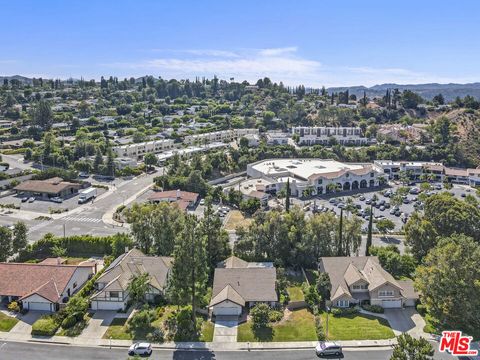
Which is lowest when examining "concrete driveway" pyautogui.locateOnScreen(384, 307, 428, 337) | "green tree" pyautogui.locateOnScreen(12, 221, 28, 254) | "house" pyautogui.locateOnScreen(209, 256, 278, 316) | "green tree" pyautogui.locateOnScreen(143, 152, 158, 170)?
"concrete driveway" pyautogui.locateOnScreen(384, 307, 428, 337)

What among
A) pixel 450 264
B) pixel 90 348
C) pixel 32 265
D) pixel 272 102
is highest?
pixel 272 102

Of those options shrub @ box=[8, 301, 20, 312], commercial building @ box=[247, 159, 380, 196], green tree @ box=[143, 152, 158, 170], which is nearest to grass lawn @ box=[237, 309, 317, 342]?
shrub @ box=[8, 301, 20, 312]

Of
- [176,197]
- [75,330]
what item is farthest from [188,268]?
[176,197]

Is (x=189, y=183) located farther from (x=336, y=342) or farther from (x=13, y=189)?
(x=336, y=342)

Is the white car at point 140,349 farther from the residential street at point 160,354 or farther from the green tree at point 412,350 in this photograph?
the green tree at point 412,350

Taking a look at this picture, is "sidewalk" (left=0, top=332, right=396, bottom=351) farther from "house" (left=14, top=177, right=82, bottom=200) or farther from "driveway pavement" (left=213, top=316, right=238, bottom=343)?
"house" (left=14, top=177, right=82, bottom=200)

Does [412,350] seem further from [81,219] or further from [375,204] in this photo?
[375,204]

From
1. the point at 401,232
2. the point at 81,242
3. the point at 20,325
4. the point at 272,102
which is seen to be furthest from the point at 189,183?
the point at 272,102
